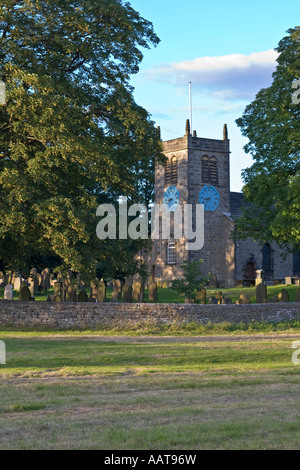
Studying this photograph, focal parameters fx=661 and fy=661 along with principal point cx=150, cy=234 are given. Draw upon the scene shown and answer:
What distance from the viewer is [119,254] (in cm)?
2338

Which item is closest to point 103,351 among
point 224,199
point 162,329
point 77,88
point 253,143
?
point 162,329

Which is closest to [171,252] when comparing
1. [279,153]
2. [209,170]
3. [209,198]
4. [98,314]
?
[209,198]

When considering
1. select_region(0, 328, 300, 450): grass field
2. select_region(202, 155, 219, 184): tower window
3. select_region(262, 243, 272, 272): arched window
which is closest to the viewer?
select_region(0, 328, 300, 450): grass field

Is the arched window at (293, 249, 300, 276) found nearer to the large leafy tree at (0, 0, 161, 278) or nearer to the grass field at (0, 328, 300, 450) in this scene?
the large leafy tree at (0, 0, 161, 278)

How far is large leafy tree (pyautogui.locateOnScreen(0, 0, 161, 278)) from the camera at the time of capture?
20.5 metres

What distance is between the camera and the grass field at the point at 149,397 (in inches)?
255

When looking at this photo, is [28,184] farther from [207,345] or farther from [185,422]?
[185,422]

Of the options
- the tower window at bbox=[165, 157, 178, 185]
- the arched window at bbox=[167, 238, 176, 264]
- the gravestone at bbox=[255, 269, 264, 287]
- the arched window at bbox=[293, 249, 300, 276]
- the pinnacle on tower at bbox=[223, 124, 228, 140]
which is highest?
the pinnacle on tower at bbox=[223, 124, 228, 140]

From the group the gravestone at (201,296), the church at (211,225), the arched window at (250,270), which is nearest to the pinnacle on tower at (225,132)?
the church at (211,225)

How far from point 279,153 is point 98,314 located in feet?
42.5

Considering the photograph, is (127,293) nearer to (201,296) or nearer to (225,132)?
(201,296)

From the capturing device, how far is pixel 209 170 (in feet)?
204

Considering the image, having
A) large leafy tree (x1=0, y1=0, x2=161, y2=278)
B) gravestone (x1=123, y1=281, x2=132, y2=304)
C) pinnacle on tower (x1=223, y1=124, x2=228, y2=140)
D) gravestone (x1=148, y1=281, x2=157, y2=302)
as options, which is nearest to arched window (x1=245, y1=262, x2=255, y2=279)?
pinnacle on tower (x1=223, y1=124, x2=228, y2=140)
